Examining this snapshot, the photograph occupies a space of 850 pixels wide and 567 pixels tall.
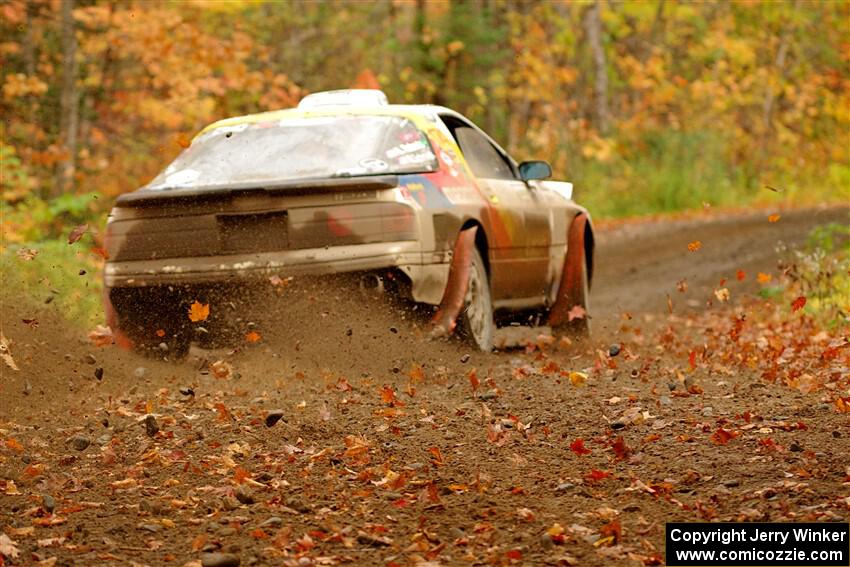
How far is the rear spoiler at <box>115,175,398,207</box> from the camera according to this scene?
7.66 metres

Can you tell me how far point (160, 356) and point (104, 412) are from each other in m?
1.52

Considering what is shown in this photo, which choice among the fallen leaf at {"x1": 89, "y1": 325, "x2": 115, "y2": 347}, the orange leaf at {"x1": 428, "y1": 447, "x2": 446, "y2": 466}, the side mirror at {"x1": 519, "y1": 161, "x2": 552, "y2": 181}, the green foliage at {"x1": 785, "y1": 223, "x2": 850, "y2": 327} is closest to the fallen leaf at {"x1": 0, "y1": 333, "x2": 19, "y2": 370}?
the fallen leaf at {"x1": 89, "y1": 325, "x2": 115, "y2": 347}

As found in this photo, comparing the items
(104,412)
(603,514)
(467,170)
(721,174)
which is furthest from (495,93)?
(603,514)

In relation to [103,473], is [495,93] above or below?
below

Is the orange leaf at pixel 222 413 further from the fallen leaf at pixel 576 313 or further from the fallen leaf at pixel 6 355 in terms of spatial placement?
the fallen leaf at pixel 576 313

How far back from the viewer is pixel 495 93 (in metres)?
28.6

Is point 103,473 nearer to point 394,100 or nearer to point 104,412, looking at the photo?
point 104,412

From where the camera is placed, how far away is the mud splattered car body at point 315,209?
768 cm

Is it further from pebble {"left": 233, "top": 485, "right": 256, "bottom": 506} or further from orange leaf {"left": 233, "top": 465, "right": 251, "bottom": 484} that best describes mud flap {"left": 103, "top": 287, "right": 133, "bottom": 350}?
pebble {"left": 233, "top": 485, "right": 256, "bottom": 506}

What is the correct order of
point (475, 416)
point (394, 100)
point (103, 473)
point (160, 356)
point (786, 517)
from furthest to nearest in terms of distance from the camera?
point (394, 100) → point (160, 356) → point (475, 416) → point (103, 473) → point (786, 517)

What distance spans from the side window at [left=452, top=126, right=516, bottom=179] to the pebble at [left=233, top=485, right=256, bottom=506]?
4178mm

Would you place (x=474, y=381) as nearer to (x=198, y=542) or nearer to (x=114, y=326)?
(x=114, y=326)

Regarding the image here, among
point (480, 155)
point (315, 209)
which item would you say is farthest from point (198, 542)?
point (480, 155)

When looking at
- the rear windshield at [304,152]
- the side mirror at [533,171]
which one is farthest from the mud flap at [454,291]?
the side mirror at [533,171]
